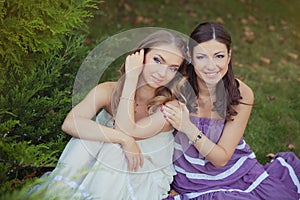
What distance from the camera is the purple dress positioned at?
3.27m

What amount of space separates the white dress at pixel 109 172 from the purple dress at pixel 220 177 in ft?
0.66

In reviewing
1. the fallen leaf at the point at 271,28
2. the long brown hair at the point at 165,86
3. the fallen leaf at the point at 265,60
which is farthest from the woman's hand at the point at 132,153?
the fallen leaf at the point at 271,28

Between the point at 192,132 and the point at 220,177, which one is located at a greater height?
the point at 192,132

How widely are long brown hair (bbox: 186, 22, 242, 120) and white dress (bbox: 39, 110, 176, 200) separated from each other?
424mm

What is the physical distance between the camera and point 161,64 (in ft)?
9.71

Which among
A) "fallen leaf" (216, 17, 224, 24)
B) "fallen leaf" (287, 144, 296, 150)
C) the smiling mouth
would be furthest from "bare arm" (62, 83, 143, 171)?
"fallen leaf" (216, 17, 224, 24)

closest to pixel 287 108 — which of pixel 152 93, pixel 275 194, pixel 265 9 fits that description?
A: pixel 275 194

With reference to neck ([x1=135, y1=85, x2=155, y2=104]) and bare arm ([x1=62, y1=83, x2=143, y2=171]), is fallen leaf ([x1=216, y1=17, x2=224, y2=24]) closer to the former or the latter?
neck ([x1=135, y1=85, x2=155, y2=104])

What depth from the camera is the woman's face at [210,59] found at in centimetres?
310

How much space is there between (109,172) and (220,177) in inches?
33.1

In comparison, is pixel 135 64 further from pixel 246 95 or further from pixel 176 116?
pixel 246 95

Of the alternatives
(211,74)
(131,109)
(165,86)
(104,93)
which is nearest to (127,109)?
(131,109)

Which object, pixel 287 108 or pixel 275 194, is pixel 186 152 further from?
pixel 287 108

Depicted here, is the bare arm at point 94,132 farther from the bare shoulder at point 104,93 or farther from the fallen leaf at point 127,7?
the fallen leaf at point 127,7
